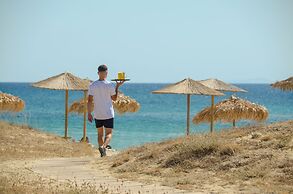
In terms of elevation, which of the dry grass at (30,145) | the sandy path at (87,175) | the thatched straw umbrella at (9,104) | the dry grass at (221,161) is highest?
the thatched straw umbrella at (9,104)

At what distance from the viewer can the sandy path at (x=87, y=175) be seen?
6.47 metres

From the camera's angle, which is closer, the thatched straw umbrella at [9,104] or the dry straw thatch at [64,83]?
the dry straw thatch at [64,83]

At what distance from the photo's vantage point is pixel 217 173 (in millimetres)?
7230

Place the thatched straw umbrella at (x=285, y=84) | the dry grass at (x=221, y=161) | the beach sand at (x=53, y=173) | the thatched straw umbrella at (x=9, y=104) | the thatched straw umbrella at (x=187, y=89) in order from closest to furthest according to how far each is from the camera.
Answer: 1. the beach sand at (x=53, y=173)
2. the dry grass at (x=221, y=161)
3. the thatched straw umbrella at (x=285, y=84)
4. the thatched straw umbrella at (x=187, y=89)
5. the thatched straw umbrella at (x=9, y=104)

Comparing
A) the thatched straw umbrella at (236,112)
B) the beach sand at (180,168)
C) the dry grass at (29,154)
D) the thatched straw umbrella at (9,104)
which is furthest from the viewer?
the thatched straw umbrella at (9,104)

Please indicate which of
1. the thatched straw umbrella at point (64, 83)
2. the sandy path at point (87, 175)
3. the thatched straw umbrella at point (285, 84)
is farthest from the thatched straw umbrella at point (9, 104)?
the sandy path at point (87, 175)

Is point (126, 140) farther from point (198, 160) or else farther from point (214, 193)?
point (214, 193)

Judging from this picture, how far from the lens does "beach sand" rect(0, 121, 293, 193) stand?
21.2 ft

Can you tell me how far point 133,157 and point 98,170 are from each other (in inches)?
31.3

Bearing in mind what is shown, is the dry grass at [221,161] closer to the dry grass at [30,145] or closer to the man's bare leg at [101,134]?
the man's bare leg at [101,134]

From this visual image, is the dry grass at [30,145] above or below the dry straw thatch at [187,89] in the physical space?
below

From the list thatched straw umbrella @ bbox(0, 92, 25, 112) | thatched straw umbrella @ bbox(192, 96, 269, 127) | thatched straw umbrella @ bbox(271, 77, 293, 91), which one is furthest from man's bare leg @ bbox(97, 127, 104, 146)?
thatched straw umbrella @ bbox(0, 92, 25, 112)

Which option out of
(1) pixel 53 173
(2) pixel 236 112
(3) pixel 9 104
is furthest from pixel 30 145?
(2) pixel 236 112

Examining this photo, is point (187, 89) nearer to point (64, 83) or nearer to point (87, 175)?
point (64, 83)
